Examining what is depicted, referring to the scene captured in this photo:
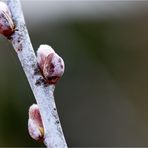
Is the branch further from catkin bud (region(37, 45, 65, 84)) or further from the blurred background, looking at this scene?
the blurred background

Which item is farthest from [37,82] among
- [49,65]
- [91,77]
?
[91,77]

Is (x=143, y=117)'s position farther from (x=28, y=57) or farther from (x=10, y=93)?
(x=28, y=57)

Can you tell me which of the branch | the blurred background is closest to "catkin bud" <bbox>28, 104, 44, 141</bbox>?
the branch

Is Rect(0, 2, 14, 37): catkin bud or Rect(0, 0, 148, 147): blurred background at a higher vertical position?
Rect(0, 2, 14, 37): catkin bud

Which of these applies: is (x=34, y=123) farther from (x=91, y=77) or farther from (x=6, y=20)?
(x=91, y=77)

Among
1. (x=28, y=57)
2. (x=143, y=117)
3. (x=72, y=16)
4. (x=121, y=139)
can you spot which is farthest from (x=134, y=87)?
(x=28, y=57)

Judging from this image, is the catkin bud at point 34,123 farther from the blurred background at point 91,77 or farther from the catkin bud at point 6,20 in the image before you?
the blurred background at point 91,77

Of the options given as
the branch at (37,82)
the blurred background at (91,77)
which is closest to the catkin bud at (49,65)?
the branch at (37,82)
